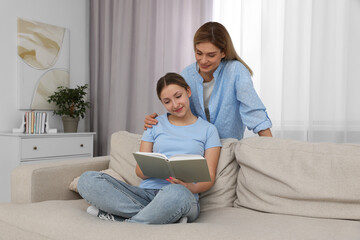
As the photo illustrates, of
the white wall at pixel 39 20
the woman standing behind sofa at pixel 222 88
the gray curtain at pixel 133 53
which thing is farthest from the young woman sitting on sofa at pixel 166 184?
the white wall at pixel 39 20

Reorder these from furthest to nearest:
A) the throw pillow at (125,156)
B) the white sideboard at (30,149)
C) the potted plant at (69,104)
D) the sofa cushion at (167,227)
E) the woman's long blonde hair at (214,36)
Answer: the potted plant at (69,104) → the white sideboard at (30,149) → the throw pillow at (125,156) → the woman's long blonde hair at (214,36) → the sofa cushion at (167,227)

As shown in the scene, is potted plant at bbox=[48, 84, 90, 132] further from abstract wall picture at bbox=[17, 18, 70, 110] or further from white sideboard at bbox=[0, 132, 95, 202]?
white sideboard at bbox=[0, 132, 95, 202]

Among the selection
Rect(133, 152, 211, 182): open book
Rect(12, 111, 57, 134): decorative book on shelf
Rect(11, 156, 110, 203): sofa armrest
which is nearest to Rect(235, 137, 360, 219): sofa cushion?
Rect(133, 152, 211, 182): open book

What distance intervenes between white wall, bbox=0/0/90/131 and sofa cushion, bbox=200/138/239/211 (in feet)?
7.89

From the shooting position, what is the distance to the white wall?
3.23 m

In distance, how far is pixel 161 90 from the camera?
1.62 metres

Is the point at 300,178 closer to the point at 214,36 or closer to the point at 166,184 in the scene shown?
the point at 166,184

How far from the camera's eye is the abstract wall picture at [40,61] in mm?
3338

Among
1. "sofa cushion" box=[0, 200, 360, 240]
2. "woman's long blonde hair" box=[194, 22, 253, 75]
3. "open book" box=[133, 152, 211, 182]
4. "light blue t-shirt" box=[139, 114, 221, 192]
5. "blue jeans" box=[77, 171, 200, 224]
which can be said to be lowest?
"sofa cushion" box=[0, 200, 360, 240]

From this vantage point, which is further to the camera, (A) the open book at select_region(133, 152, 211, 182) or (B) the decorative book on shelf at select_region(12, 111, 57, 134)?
(B) the decorative book on shelf at select_region(12, 111, 57, 134)

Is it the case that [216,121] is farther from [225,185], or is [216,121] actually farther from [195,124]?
[225,185]

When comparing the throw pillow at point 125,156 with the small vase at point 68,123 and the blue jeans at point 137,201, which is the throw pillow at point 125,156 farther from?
the small vase at point 68,123

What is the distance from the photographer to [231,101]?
1.84m

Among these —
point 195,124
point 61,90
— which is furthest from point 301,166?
point 61,90
